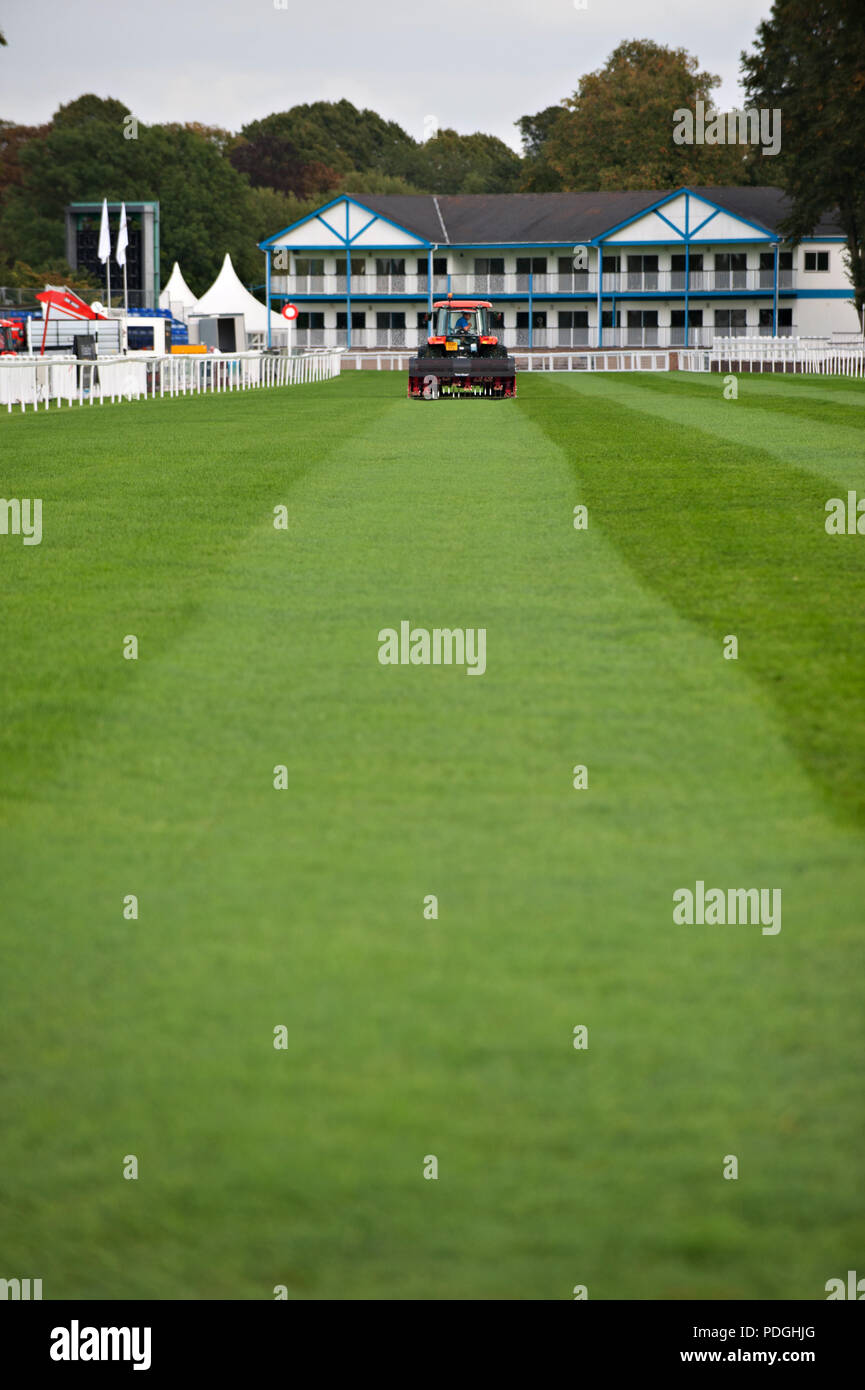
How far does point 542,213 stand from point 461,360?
63.9 m

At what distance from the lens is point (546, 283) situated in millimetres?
100812

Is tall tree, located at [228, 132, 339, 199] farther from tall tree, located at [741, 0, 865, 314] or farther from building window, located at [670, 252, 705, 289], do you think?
tall tree, located at [741, 0, 865, 314]

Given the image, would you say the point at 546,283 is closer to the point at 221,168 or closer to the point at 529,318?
the point at 529,318

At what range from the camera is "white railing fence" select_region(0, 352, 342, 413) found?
3897 centimetres

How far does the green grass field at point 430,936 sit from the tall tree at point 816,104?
47.4 meters

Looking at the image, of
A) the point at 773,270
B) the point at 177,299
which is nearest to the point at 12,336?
the point at 177,299

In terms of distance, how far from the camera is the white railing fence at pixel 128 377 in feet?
128

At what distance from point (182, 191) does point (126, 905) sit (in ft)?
388

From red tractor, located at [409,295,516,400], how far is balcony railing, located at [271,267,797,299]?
5111cm

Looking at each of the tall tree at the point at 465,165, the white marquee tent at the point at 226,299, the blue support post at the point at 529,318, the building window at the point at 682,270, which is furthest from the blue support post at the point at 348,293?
the tall tree at the point at 465,165

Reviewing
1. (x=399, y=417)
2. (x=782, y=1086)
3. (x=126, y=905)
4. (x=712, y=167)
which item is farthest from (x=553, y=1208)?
(x=712, y=167)

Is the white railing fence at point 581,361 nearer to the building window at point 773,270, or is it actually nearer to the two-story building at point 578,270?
the two-story building at point 578,270

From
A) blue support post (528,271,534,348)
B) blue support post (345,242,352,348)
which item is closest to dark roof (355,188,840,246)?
blue support post (528,271,534,348)
